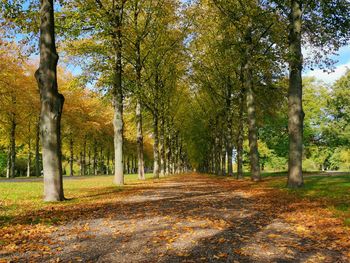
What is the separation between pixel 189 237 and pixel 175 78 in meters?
34.5

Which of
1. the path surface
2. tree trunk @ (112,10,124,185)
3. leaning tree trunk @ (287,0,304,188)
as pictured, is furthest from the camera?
tree trunk @ (112,10,124,185)

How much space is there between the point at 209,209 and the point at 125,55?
21.5 m

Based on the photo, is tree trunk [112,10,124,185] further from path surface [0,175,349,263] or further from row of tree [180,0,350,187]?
path surface [0,175,349,263]

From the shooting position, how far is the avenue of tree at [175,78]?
1510 centimetres

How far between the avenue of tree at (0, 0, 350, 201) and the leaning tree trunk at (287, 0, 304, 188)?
5 cm

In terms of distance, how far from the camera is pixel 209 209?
10.3m

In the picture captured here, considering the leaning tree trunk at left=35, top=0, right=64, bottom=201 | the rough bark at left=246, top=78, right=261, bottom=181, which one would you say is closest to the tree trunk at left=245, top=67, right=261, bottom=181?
the rough bark at left=246, top=78, right=261, bottom=181

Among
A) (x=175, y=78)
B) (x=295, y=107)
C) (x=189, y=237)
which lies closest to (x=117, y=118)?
(x=295, y=107)

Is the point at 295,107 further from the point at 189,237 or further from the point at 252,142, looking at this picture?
the point at 189,237

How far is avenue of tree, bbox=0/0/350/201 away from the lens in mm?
15102

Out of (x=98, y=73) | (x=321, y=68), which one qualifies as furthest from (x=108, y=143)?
(x=321, y=68)

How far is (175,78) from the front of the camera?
131 ft

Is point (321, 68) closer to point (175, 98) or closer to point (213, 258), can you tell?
point (213, 258)

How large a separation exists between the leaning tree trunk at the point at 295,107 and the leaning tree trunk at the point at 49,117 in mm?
10738
